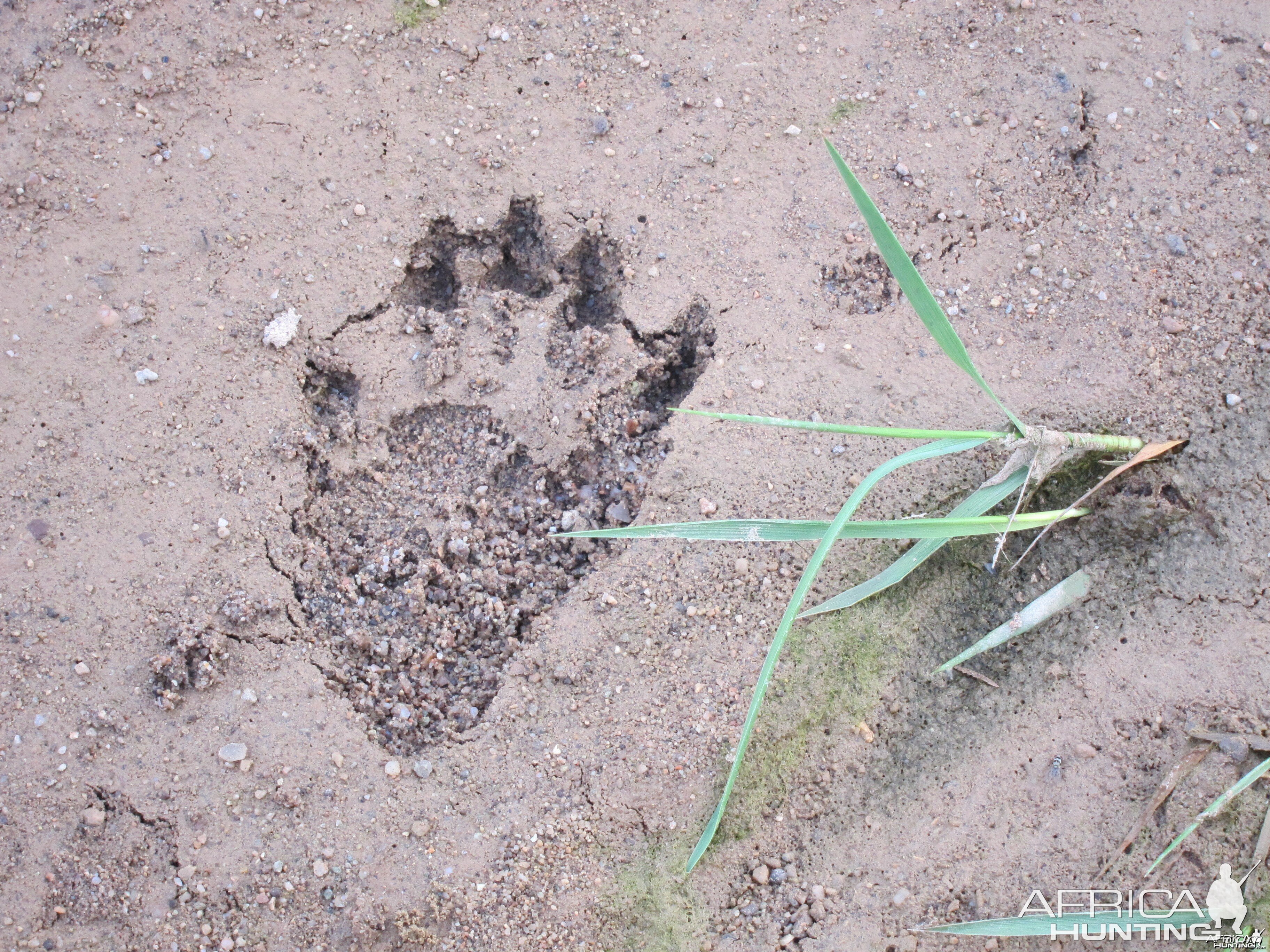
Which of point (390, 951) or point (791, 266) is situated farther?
point (791, 266)

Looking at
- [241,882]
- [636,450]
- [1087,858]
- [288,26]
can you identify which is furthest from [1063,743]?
[288,26]

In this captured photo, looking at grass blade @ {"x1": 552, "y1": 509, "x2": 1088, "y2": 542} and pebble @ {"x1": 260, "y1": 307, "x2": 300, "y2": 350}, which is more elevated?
grass blade @ {"x1": 552, "y1": 509, "x2": 1088, "y2": 542}

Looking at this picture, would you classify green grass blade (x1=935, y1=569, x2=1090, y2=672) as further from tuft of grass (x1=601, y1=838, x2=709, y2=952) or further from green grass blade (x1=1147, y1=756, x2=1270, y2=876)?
tuft of grass (x1=601, y1=838, x2=709, y2=952)

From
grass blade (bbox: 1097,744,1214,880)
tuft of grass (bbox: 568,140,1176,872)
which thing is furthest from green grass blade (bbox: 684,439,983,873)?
grass blade (bbox: 1097,744,1214,880)

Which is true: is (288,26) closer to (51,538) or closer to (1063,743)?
(51,538)

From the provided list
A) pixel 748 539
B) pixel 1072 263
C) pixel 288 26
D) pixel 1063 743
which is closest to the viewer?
pixel 748 539

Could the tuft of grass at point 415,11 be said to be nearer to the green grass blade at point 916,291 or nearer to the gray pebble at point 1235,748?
the green grass blade at point 916,291

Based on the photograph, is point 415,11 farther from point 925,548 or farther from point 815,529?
point 925,548
